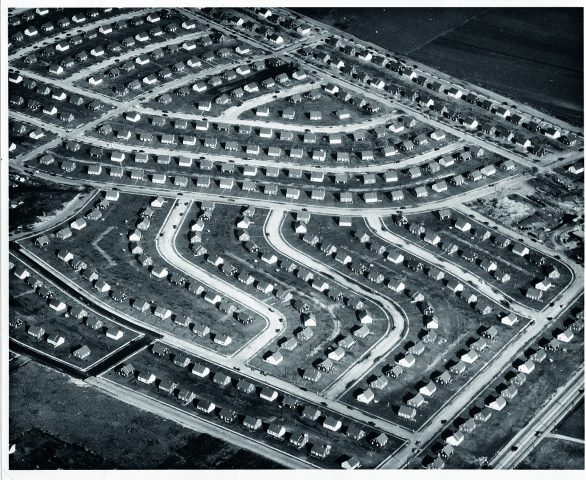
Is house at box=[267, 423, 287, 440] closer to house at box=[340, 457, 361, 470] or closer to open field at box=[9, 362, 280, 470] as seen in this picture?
open field at box=[9, 362, 280, 470]

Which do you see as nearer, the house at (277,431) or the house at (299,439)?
the house at (299,439)

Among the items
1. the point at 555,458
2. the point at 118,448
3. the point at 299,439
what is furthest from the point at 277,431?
the point at 555,458

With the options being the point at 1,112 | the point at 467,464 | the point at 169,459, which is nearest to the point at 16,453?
the point at 169,459

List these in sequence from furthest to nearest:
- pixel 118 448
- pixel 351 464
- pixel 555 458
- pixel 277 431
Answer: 1. pixel 277 431
2. pixel 555 458
3. pixel 118 448
4. pixel 351 464

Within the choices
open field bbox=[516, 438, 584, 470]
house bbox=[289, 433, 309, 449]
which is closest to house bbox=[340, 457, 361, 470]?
house bbox=[289, 433, 309, 449]

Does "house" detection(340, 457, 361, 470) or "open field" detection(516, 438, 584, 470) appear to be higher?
"open field" detection(516, 438, 584, 470)

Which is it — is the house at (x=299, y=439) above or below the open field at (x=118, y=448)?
above

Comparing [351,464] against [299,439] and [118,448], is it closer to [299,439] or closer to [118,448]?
[299,439]

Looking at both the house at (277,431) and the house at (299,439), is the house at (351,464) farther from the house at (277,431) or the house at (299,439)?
the house at (277,431)

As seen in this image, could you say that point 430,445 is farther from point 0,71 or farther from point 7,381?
point 0,71

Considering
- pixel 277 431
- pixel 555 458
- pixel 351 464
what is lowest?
pixel 277 431

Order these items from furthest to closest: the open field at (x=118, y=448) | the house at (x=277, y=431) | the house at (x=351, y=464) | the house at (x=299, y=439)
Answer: the house at (x=277, y=431), the house at (x=299, y=439), the house at (x=351, y=464), the open field at (x=118, y=448)

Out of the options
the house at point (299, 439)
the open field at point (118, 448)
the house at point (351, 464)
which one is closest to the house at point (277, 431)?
the house at point (299, 439)
